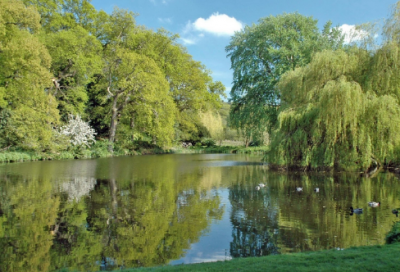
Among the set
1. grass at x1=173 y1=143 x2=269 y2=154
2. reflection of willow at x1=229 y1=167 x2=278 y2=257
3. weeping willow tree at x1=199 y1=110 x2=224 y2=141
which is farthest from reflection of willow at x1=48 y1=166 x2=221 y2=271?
weeping willow tree at x1=199 y1=110 x2=224 y2=141

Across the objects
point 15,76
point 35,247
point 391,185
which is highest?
point 15,76

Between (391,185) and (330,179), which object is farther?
(330,179)

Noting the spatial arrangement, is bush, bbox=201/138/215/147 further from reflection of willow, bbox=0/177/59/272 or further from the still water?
reflection of willow, bbox=0/177/59/272

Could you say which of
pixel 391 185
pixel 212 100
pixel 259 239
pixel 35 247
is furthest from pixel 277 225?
pixel 212 100

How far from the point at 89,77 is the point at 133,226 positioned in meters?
30.2

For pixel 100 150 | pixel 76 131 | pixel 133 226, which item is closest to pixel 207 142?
pixel 100 150

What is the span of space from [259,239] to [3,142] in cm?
2466

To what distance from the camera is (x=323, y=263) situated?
14.2 ft

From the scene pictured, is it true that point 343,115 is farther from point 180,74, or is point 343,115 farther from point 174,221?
point 180,74

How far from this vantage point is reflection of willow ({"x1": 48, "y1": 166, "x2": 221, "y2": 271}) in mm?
6094

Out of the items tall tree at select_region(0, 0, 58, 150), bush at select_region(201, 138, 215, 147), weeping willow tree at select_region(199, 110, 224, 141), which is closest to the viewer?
tall tree at select_region(0, 0, 58, 150)

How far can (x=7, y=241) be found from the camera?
267 inches

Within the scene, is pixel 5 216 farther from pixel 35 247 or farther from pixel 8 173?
pixel 8 173

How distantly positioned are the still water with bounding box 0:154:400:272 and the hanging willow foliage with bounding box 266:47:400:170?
229cm
